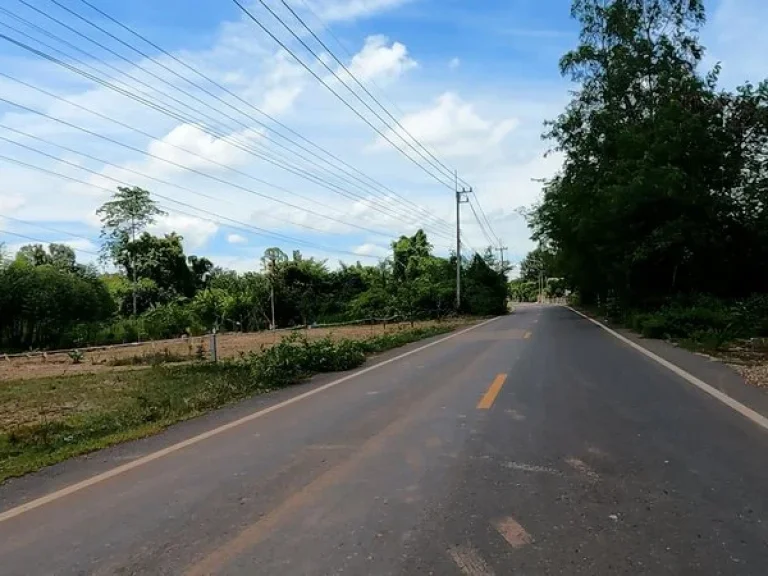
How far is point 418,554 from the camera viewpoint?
424 cm

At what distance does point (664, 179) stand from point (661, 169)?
0.47 metres

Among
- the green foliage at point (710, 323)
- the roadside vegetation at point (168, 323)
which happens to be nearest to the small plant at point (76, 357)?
the roadside vegetation at point (168, 323)

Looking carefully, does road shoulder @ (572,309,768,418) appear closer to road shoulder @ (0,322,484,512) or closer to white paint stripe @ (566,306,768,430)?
white paint stripe @ (566,306,768,430)

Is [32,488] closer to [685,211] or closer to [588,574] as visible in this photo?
[588,574]

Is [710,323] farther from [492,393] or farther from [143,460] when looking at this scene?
[143,460]

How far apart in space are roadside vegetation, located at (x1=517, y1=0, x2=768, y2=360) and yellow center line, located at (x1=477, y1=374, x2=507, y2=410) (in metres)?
10.8

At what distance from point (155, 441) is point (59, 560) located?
372 cm

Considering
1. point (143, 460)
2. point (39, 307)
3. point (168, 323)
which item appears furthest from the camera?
point (168, 323)

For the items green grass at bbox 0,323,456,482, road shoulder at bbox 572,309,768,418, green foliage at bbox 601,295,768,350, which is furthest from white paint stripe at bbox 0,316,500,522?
green foliage at bbox 601,295,768,350

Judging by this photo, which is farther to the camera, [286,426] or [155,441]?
[286,426]

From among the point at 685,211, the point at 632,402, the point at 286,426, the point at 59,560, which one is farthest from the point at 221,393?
the point at 685,211

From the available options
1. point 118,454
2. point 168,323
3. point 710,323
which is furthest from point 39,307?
point 118,454

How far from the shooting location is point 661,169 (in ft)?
84.5

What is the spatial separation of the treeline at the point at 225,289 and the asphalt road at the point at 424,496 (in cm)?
3851
